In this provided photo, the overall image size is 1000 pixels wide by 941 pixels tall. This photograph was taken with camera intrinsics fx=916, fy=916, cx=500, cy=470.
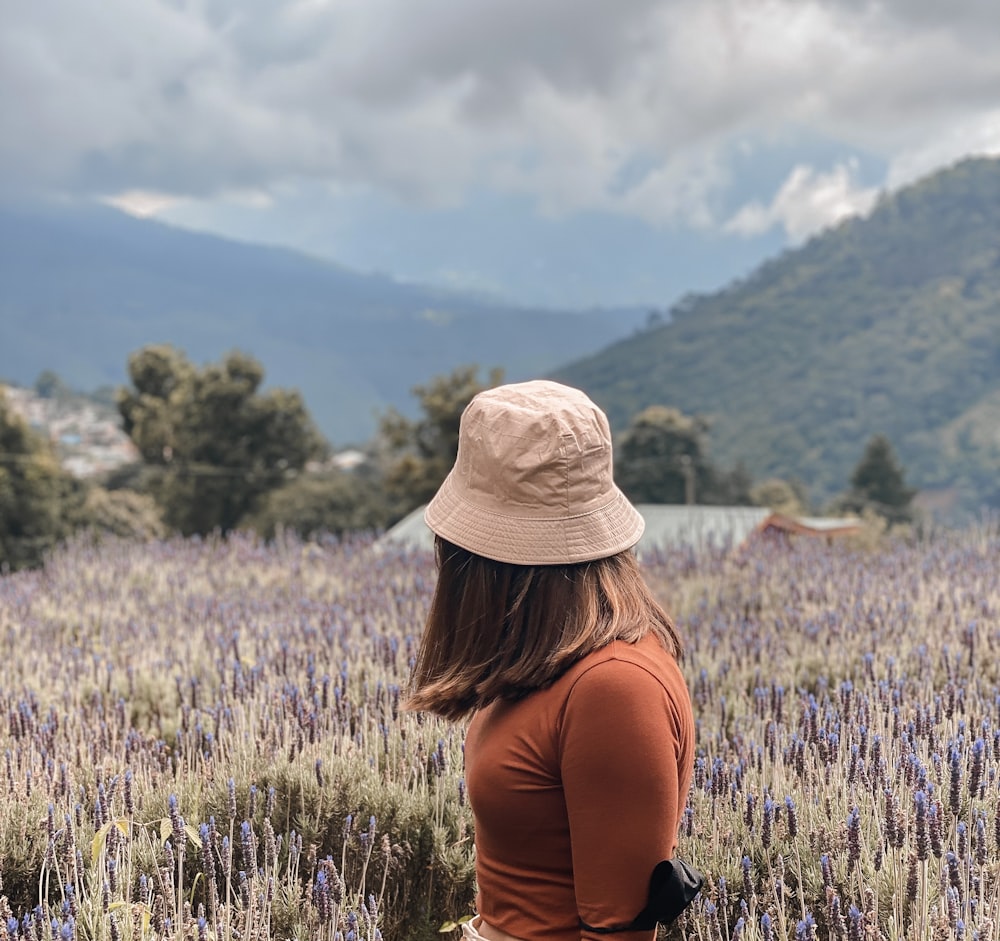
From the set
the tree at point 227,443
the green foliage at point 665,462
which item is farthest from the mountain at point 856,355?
the tree at point 227,443

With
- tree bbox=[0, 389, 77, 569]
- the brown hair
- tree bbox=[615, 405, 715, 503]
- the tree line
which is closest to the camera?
the brown hair

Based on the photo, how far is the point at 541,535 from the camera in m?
1.63

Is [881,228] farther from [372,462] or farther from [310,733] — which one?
[310,733]

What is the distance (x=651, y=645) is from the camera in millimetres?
1600

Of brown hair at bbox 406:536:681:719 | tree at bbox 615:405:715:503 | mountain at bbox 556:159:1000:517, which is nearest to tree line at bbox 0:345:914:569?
tree at bbox 615:405:715:503

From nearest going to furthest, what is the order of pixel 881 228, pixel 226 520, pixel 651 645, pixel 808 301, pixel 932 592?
pixel 651 645, pixel 932 592, pixel 226 520, pixel 808 301, pixel 881 228

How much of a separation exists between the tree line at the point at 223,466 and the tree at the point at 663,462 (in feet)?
0.51

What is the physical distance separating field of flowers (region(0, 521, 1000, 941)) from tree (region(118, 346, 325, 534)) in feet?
99.8

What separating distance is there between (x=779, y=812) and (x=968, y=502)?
97348 mm

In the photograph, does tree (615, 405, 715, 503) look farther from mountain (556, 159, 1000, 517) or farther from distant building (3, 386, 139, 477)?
distant building (3, 386, 139, 477)

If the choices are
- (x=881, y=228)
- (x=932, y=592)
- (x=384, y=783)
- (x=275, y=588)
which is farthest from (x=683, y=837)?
(x=881, y=228)

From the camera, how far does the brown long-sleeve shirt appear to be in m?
1.41

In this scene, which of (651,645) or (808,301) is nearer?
(651,645)

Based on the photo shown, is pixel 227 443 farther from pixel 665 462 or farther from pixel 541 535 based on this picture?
pixel 541 535
